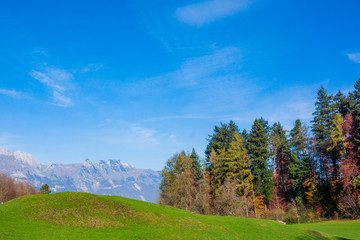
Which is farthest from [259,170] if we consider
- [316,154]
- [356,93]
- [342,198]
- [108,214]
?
[108,214]

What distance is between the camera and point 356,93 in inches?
2371

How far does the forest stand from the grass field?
28.6 m

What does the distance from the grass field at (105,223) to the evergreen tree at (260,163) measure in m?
36.1

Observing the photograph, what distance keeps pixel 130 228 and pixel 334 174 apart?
55.2 meters

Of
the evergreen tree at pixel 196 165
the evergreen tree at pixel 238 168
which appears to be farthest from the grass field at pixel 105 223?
the evergreen tree at pixel 196 165

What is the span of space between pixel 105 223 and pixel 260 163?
Result: 56.1 meters

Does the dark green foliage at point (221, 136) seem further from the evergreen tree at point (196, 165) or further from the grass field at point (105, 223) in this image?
the grass field at point (105, 223)

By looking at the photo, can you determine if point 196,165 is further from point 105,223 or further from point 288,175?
point 105,223

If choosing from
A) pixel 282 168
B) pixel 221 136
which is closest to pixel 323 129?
pixel 282 168

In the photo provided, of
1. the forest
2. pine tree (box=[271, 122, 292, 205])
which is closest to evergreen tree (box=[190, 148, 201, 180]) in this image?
the forest

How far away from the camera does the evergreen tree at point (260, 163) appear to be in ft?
228

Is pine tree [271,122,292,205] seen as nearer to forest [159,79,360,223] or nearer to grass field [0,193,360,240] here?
forest [159,79,360,223]

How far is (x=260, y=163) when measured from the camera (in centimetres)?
7212

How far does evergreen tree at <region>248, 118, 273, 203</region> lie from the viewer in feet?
228
